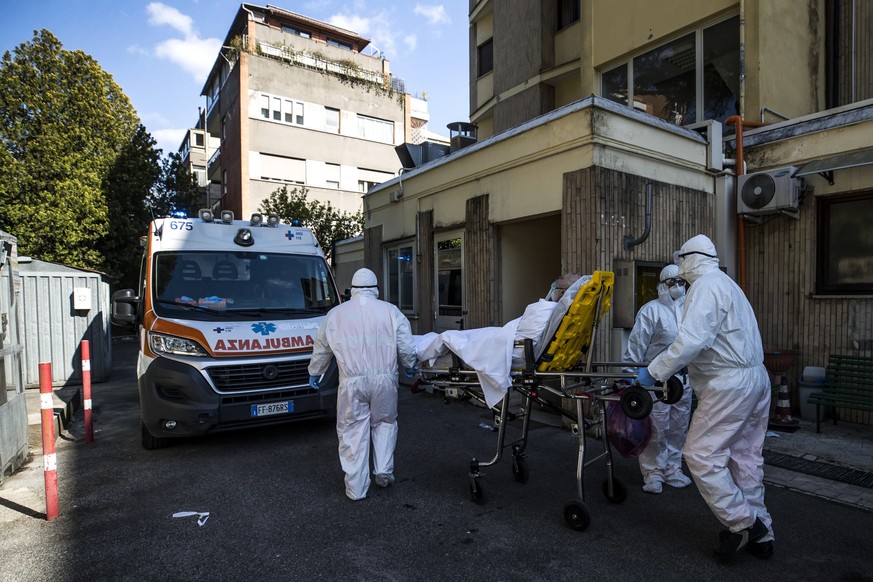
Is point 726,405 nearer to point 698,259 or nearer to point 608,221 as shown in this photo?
point 698,259

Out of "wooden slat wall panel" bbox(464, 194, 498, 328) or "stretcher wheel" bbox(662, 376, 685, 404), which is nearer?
"stretcher wheel" bbox(662, 376, 685, 404)

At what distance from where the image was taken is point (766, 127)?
7305 mm

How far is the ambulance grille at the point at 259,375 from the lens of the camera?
514cm

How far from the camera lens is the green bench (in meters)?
5.79

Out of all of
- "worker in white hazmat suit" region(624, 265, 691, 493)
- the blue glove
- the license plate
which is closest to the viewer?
the blue glove

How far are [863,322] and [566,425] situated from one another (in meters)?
3.74

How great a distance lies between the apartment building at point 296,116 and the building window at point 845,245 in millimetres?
20999

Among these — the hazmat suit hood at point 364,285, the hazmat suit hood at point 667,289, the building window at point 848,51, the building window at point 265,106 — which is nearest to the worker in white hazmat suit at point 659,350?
the hazmat suit hood at point 667,289

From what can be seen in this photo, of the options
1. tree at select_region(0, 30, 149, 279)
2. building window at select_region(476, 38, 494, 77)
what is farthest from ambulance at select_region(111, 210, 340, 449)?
tree at select_region(0, 30, 149, 279)

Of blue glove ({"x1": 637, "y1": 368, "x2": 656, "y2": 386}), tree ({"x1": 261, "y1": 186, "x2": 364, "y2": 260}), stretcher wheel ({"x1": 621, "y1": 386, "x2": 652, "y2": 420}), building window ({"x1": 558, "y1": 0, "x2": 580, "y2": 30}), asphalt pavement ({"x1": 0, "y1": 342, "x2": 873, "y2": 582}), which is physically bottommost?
asphalt pavement ({"x1": 0, "y1": 342, "x2": 873, "y2": 582})

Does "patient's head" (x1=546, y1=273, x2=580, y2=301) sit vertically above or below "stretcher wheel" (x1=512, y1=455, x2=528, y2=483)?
above

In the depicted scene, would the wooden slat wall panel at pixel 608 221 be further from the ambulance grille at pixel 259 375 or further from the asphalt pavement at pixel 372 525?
the ambulance grille at pixel 259 375

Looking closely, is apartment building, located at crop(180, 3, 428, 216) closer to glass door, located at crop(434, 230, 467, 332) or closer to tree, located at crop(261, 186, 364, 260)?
Answer: tree, located at crop(261, 186, 364, 260)

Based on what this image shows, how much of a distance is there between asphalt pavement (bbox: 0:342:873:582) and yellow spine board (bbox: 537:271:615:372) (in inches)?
42.8
